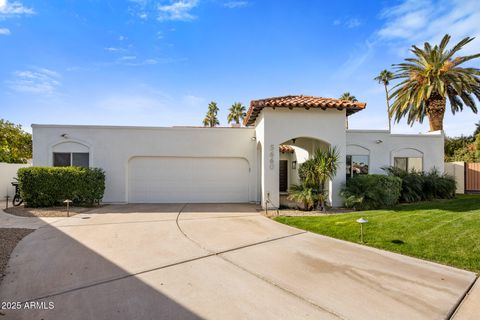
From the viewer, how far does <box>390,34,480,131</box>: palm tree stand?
15.6 m

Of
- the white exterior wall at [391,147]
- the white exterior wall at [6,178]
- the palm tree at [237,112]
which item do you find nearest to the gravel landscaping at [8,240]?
the white exterior wall at [6,178]

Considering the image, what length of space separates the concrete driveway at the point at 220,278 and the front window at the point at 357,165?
866 cm

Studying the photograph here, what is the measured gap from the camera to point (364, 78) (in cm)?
1380

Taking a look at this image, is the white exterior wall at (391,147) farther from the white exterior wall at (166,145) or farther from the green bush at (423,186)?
the green bush at (423,186)

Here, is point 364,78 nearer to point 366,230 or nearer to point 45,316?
point 366,230

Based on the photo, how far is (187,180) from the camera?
1359 cm

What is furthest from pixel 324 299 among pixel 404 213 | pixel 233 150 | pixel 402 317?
pixel 233 150

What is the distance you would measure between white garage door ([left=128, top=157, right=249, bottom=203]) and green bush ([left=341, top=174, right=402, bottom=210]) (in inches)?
212

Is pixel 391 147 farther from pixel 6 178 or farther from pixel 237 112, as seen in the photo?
pixel 237 112

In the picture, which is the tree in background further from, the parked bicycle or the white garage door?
the white garage door

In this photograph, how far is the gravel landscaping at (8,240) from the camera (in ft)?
16.6

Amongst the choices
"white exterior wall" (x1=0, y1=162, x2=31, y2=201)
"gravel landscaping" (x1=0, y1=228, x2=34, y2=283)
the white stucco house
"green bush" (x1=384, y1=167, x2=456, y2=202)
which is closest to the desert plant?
the white stucco house

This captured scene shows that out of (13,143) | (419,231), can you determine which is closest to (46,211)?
(419,231)

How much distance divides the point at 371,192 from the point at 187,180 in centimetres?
904
